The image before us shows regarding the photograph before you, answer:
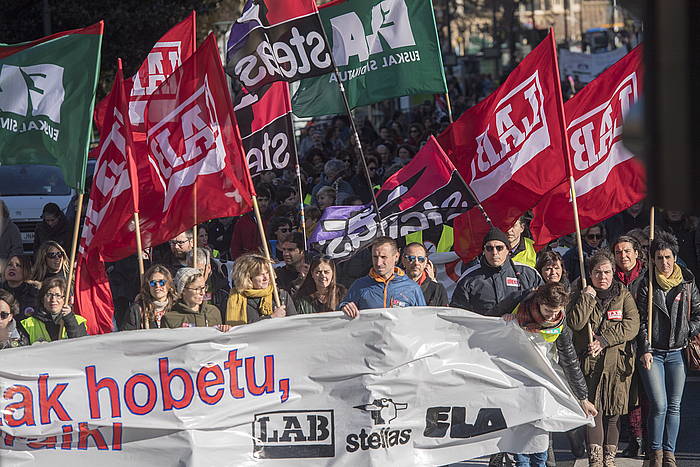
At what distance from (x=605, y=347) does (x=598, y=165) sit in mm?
1356

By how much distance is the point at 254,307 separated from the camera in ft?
23.2

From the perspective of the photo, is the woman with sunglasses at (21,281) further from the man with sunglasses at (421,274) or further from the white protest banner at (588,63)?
the white protest banner at (588,63)

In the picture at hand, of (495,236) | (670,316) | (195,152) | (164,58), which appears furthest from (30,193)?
(670,316)

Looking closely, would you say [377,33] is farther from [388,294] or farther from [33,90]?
[388,294]

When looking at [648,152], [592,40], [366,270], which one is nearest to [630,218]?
[366,270]

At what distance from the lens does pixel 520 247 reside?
341 inches

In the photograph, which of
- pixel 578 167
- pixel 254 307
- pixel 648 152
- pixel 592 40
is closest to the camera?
pixel 648 152

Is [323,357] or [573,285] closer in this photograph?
[323,357]

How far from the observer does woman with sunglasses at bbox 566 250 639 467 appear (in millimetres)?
7047

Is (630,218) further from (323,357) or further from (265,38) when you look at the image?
(323,357)

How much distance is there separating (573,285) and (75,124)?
355 cm

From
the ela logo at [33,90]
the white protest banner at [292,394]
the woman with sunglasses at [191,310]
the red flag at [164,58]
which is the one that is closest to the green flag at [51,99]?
the ela logo at [33,90]

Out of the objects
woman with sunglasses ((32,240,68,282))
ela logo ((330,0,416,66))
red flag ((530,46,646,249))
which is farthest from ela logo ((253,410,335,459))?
ela logo ((330,0,416,66))

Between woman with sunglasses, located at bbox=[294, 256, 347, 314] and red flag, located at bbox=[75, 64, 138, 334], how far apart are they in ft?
4.19
